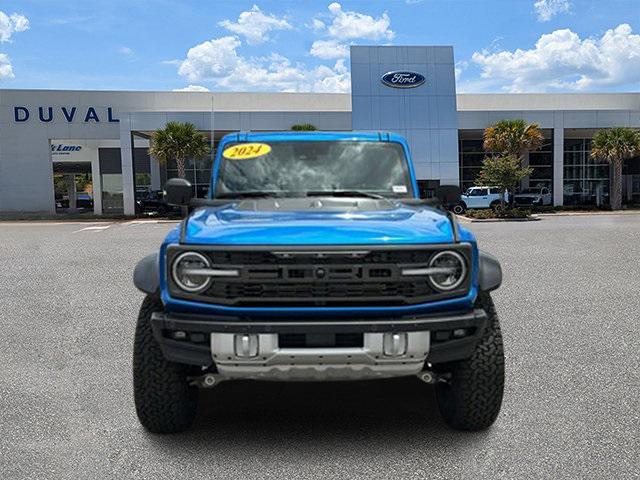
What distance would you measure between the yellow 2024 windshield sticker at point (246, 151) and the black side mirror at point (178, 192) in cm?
45

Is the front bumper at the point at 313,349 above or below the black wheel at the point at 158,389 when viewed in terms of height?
above

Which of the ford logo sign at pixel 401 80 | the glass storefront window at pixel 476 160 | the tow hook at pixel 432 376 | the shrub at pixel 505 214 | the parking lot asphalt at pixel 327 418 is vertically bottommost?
the parking lot asphalt at pixel 327 418

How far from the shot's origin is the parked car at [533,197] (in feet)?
127

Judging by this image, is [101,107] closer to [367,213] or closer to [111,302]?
[111,302]

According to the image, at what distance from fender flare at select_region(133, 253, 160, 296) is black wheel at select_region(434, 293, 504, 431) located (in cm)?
187

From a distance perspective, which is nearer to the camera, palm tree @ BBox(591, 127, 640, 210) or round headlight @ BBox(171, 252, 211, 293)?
round headlight @ BBox(171, 252, 211, 293)

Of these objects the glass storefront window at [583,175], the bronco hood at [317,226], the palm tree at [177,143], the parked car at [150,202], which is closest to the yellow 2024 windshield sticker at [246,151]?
the bronco hood at [317,226]

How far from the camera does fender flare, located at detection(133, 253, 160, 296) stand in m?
3.61

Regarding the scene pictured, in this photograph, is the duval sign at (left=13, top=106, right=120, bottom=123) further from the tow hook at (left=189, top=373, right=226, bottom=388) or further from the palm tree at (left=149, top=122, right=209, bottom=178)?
the tow hook at (left=189, top=373, right=226, bottom=388)

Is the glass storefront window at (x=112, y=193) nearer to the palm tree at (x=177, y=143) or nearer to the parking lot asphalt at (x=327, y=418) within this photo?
the palm tree at (x=177, y=143)

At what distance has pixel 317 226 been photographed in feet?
11.2

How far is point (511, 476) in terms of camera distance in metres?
3.23

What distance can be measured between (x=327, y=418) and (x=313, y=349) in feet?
3.56

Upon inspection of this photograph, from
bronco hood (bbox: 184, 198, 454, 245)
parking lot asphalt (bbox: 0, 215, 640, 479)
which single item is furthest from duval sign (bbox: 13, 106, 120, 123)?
bronco hood (bbox: 184, 198, 454, 245)
